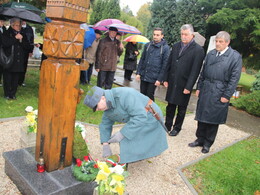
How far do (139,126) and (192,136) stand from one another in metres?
2.49

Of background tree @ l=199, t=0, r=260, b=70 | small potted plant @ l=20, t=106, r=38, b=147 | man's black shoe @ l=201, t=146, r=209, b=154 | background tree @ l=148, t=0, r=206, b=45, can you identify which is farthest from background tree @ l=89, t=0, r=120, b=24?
small potted plant @ l=20, t=106, r=38, b=147

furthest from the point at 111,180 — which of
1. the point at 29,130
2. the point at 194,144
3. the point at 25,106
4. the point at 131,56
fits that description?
the point at 131,56

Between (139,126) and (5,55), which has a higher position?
(5,55)

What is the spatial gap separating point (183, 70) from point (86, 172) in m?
2.68

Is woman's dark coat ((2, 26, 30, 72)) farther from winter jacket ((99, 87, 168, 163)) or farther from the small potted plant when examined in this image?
winter jacket ((99, 87, 168, 163))

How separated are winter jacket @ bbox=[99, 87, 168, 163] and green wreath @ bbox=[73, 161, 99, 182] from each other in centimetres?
53

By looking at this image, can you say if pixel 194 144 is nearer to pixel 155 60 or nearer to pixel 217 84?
pixel 217 84

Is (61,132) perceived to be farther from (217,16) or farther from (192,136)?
(217,16)

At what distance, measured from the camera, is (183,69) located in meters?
4.32

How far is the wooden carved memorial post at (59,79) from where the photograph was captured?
6.98ft

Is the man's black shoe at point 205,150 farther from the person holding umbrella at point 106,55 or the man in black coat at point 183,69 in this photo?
the person holding umbrella at point 106,55

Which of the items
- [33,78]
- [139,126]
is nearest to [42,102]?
[139,126]

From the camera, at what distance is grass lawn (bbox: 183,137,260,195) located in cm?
321

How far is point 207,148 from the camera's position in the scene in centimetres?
417
